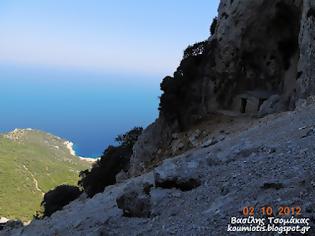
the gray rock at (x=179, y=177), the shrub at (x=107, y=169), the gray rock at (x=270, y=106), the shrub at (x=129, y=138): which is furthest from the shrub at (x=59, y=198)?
the gray rock at (x=179, y=177)

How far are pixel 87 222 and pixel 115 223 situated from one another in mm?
3816

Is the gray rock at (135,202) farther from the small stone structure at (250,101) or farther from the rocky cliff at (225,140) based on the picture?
the small stone structure at (250,101)

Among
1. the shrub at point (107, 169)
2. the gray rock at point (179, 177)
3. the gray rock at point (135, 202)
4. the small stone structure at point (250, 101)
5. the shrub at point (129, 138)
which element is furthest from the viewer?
the shrub at point (129, 138)

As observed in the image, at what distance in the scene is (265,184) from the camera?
14898mm

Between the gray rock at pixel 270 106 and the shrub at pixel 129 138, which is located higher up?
the shrub at pixel 129 138

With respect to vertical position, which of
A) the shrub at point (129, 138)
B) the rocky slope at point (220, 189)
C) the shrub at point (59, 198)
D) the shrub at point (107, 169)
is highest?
the shrub at point (129, 138)

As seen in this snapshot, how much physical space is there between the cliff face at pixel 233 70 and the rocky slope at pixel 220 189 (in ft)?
78.8

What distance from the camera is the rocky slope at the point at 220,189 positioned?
45.7ft

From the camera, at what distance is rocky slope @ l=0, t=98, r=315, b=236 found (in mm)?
13938
